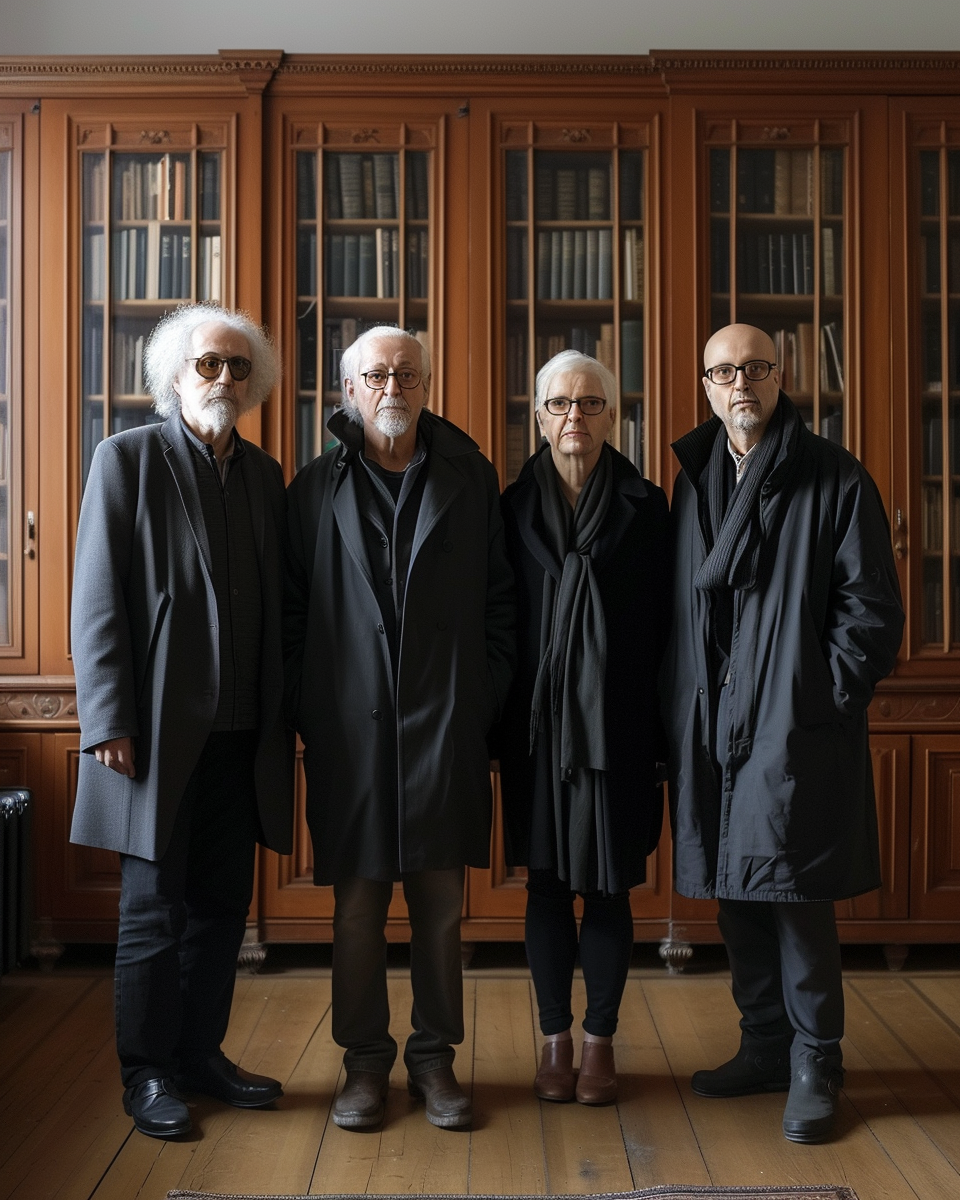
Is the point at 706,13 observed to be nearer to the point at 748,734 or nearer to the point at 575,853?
the point at 748,734

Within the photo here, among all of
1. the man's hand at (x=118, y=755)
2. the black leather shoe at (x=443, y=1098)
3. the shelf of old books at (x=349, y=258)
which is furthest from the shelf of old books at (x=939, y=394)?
the man's hand at (x=118, y=755)

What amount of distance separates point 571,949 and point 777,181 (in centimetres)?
227

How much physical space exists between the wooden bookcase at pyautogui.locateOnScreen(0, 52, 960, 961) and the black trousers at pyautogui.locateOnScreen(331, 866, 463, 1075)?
3.22ft

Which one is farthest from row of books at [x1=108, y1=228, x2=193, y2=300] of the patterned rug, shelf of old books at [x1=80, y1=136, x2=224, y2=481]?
the patterned rug

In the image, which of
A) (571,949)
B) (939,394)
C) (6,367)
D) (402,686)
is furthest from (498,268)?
(571,949)

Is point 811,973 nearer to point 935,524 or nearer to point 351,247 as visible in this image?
point 935,524

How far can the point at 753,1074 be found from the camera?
233 cm

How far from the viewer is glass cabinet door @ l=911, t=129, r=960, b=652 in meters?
3.24

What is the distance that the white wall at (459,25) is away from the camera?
11.6ft

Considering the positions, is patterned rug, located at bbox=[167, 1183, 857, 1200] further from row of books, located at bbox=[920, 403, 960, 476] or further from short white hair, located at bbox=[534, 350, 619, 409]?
row of books, located at bbox=[920, 403, 960, 476]

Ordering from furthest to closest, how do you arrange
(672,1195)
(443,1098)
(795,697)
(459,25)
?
(459,25) → (443,1098) → (795,697) → (672,1195)

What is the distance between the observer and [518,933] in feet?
10.5

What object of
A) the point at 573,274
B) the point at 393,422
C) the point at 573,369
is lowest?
the point at 393,422

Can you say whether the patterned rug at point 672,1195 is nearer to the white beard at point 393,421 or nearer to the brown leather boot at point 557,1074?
the brown leather boot at point 557,1074
